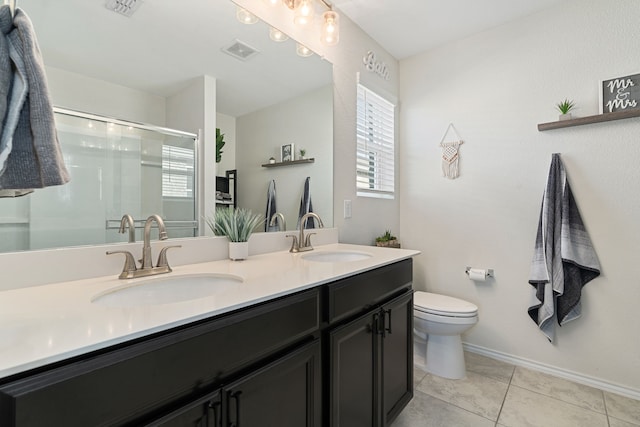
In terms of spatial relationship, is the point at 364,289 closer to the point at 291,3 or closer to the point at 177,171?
the point at 177,171

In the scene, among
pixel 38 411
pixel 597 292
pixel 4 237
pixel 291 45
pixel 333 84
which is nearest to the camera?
pixel 38 411

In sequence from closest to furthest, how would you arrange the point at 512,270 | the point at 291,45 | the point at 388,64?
the point at 291,45 < the point at 512,270 < the point at 388,64

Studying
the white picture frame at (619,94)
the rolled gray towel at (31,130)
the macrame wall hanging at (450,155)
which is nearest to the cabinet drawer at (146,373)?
the rolled gray towel at (31,130)

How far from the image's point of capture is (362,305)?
1.21 meters

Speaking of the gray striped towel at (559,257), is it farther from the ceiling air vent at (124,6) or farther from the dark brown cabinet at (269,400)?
the ceiling air vent at (124,6)

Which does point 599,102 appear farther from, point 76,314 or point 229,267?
point 76,314

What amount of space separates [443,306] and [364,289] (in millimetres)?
976

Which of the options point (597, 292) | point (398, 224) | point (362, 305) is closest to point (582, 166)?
point (597, 292)

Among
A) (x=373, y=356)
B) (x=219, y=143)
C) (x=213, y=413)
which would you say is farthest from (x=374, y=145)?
(x=213, y=413)

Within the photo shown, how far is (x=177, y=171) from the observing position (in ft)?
3.98

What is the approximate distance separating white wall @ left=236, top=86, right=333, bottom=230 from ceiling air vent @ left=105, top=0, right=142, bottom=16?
540mm

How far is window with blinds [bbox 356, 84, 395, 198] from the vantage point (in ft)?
7.22

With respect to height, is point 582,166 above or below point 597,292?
above

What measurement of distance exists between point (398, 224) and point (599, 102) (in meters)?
1.51
